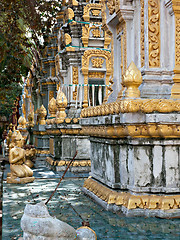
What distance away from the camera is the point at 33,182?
869 cm

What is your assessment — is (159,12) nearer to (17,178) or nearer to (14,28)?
(17,178)

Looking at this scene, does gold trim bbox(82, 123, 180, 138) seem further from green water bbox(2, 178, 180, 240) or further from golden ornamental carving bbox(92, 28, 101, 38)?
golden ornamental carving bbox(92, 28, 101, 38)

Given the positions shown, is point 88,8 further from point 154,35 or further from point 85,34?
point 154,35

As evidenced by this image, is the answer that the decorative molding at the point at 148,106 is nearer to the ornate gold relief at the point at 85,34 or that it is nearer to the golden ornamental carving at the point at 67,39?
the ornate gold relief at the point at 85,34

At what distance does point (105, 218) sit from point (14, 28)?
9488 millimetres

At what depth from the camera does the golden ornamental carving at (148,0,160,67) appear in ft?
18.5

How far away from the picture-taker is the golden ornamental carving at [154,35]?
5.65 meters

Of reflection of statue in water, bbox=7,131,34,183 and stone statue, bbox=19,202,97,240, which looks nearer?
stone statue, bbox=19,202,97,240

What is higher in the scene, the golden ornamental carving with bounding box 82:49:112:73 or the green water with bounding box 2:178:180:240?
the golden ornamental carving with bounding box 82:49:112:73

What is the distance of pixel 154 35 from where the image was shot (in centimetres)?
566

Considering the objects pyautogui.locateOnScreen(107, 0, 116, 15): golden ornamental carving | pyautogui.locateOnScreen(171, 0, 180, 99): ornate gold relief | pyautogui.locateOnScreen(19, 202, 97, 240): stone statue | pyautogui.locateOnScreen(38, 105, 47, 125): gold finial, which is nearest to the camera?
pyautogui.locateOnScreen(19, 202, 97, 240): stone statue

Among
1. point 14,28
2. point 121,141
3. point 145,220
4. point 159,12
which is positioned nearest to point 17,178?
point 121,141

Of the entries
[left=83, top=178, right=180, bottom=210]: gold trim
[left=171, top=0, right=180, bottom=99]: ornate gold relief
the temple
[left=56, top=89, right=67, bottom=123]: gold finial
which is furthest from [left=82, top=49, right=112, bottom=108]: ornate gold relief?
[left=83, top=178, right=180, bottom=210]: gold trim

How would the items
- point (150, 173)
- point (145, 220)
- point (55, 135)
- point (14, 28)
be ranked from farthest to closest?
point (14, 28) → point (55, 135) → point (150, 173) → point (145, 220)
